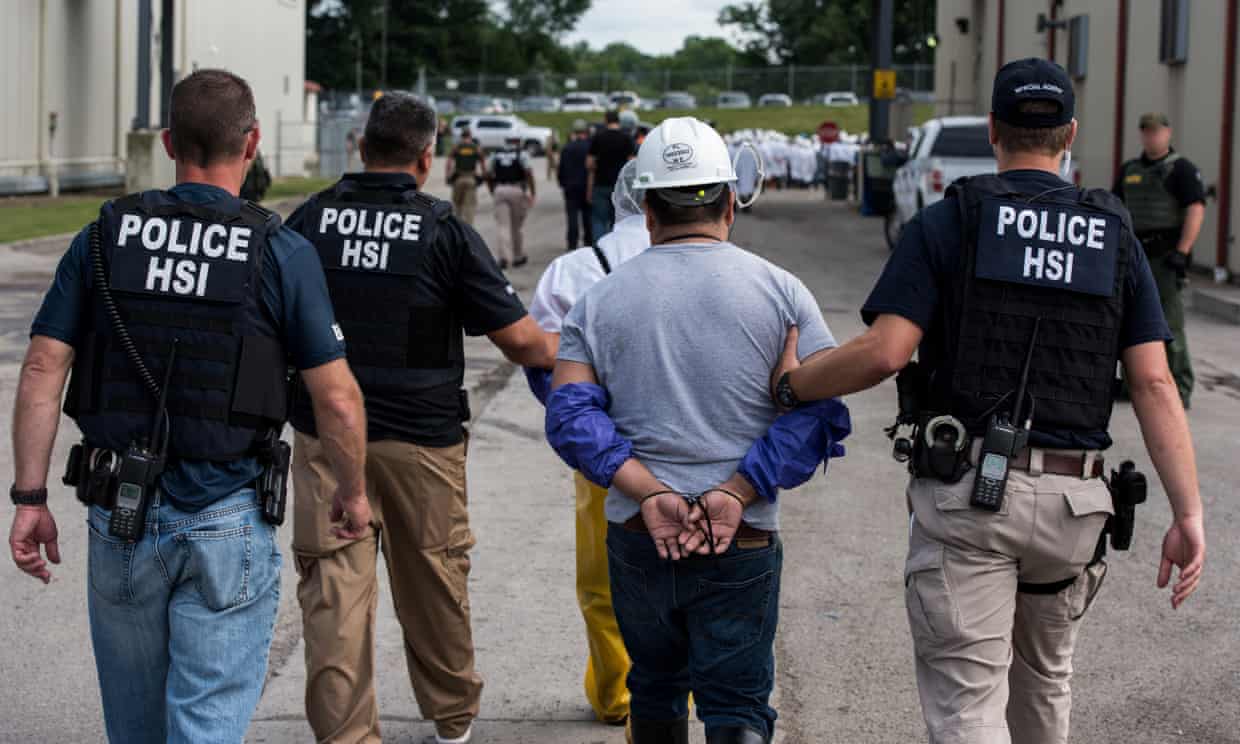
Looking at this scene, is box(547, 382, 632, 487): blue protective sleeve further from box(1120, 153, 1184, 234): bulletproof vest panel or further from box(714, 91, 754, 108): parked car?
box(714, 91, 754, 108): parked car

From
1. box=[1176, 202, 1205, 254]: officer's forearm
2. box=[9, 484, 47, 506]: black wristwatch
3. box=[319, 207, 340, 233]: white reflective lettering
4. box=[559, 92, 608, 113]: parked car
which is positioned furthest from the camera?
box=[559, 92, 608, 113]: parked car

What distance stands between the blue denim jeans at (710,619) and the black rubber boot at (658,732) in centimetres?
8

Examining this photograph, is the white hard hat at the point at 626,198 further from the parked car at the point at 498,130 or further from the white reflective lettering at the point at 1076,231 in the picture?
the parked car at the point at 498,130

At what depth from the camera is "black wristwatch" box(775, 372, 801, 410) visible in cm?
369

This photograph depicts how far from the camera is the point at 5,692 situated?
5.41m

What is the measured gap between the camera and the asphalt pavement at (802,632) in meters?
5.17

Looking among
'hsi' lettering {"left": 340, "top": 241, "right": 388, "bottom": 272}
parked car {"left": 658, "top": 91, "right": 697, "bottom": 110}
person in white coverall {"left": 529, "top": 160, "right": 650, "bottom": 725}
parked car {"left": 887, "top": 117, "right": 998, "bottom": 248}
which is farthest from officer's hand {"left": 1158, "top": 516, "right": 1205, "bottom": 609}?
parked car {"left": 658, "top": 91, "right": 697, "bottom": 110}

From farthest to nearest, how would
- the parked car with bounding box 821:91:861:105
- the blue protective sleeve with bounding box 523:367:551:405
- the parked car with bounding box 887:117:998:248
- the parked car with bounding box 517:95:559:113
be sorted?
the parked car with bounding box 517:95:559:113 → the parked car with bounding box 821:91:861:105 → the parked car with bounding box 887:117:998:248 → the blue protective sleeve with bounding box 523:367:551:405

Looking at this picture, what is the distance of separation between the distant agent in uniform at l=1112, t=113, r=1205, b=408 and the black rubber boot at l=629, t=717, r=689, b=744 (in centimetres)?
779

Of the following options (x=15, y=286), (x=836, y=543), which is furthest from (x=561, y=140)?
(x=836, y=543)

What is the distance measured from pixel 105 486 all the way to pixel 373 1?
100 meters

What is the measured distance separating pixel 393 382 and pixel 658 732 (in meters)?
1.28

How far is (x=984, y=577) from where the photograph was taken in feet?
12.3

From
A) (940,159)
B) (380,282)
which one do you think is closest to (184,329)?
(380,282)
